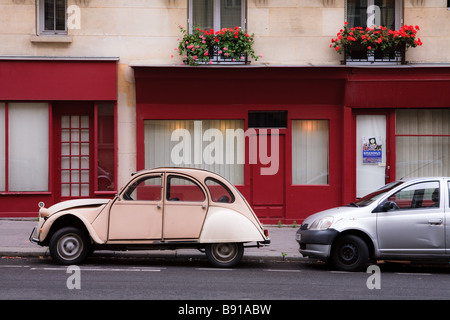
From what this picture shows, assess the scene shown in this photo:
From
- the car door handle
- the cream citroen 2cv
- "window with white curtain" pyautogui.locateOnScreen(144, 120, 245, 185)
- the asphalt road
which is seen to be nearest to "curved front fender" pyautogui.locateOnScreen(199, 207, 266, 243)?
the cream citroen 2cv

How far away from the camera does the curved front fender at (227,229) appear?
447 inches

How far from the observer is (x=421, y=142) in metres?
17.8

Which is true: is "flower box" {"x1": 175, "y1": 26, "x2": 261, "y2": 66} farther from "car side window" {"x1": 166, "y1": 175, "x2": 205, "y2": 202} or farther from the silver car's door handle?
the silver car's door handle

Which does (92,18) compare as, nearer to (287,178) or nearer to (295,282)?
(287,178)

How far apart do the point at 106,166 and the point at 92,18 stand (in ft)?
12.5

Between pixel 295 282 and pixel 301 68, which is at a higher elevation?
pixel 301 68

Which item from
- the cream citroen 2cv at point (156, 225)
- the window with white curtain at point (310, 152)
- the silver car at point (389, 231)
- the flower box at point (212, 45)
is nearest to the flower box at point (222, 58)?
the flower box at point (212, 45)

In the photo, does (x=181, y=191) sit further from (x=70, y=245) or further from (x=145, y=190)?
(x=70, y=245)

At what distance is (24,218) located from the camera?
16953 millimetres

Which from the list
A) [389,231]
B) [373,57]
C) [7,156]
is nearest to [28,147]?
[7,156]

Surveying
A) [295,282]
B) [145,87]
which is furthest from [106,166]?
[295,282]

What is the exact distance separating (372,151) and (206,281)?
29.0 feet

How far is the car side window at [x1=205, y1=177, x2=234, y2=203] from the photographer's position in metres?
11.6

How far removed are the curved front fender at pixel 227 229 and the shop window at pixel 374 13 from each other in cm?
827
